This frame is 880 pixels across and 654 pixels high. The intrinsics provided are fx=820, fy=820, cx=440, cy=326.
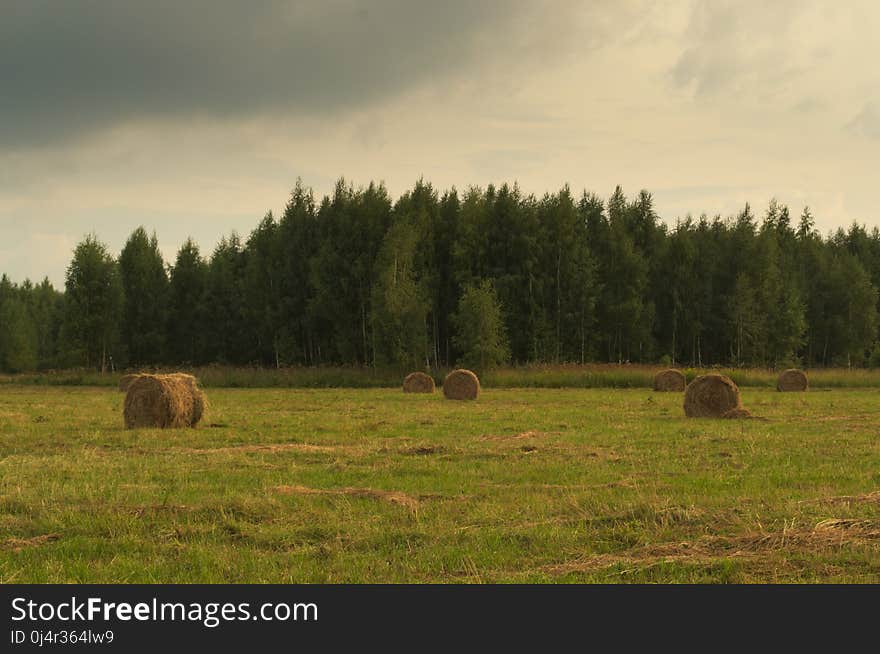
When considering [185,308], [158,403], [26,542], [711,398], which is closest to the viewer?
[26,542]

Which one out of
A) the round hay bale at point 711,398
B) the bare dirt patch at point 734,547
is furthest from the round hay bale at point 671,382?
the bare dirt patch at point 734,547

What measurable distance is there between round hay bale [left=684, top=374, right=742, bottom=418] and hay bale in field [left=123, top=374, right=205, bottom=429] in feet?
46.3

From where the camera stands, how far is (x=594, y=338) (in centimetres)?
6862

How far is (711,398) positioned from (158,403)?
15.3 meters

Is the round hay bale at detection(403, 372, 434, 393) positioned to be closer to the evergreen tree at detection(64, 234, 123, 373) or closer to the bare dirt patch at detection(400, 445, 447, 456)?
the bare dirt patch at detection(400, 445, 447, 456)

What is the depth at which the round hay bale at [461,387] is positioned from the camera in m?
34.6

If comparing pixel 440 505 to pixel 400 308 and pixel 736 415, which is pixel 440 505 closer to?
pixel 736 415

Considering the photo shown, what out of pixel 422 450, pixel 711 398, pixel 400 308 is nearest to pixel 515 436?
pixel 422 450

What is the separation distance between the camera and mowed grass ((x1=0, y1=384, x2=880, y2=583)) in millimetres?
7609

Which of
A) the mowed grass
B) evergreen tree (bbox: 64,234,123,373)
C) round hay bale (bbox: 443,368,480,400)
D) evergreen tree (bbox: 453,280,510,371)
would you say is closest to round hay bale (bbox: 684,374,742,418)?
the mowed grass

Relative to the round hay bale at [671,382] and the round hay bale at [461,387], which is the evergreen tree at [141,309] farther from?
the round hay bale at [671,382]

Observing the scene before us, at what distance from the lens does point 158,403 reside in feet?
66.7

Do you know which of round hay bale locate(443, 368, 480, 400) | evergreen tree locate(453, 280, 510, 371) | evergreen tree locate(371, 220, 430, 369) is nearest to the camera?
round hay bale locate(443, 368, 480, 400)
